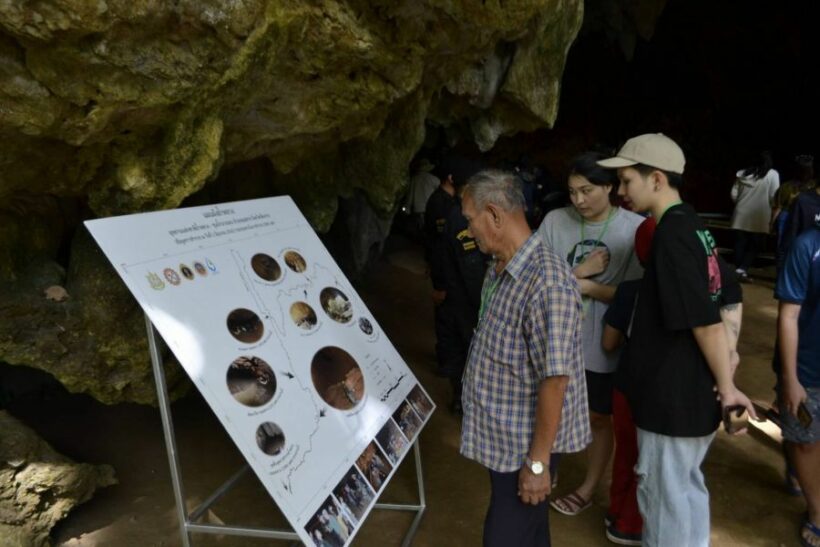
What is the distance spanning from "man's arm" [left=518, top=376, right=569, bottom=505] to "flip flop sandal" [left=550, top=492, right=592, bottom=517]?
129 cm

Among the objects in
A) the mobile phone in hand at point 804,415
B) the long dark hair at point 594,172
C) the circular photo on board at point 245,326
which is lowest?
the mobile phone in hand at point 804,415

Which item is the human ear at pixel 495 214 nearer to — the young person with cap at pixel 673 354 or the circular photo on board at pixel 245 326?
the young person with cap at pixel 673 354

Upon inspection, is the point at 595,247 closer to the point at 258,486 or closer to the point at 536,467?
the point at 536,467

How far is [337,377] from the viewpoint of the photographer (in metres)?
2.22

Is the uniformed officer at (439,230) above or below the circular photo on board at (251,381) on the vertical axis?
below

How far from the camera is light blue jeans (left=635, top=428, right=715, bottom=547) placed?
7.13 feet

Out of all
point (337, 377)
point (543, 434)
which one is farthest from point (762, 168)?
point (337, 377)

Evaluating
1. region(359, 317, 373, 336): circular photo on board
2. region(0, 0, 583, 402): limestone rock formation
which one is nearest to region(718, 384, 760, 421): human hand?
region(359, 317, 373, 336): circular photo on board

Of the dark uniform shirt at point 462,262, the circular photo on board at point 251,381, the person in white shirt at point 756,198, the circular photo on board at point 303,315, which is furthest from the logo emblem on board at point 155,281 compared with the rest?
the person in white shirt at point 756,198

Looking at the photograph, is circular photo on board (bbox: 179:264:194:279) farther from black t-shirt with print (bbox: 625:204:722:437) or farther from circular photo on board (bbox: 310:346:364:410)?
black t-shirt with print (bbox: 625:204:722:437)

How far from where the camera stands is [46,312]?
9.14 feet

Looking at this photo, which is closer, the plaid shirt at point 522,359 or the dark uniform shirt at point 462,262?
the plaid shirt at point 522,359

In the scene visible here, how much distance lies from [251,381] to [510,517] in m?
1.05

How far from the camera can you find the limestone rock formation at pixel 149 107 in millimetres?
1877
